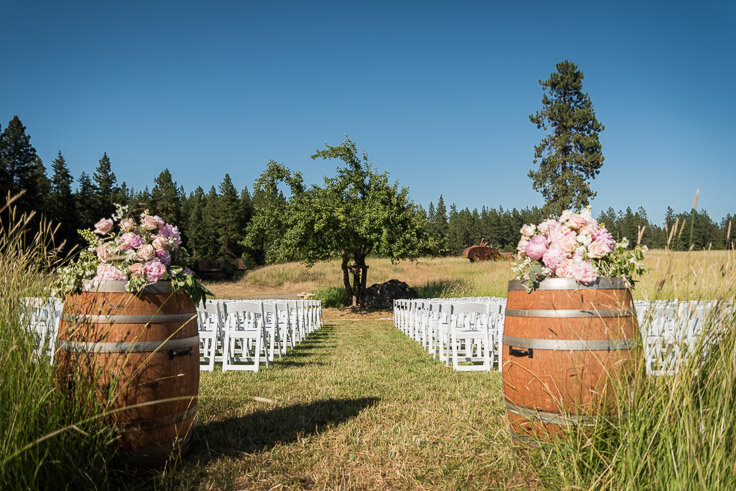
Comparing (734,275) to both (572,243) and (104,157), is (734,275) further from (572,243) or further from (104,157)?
(104,157)

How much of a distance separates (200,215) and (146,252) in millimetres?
67537

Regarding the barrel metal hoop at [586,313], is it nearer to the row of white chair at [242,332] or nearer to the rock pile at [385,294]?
the row of white chair at [242,332]

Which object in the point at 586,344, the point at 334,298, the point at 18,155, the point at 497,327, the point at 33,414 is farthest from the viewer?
the point at 18,155

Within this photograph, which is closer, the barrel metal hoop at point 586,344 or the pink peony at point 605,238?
the barrel metal hoop at point 586,344

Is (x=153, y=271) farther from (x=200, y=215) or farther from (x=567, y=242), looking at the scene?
(x=200, y=215)

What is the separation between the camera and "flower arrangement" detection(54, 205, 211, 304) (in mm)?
2924

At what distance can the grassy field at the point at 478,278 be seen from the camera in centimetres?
236

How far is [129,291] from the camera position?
9.41 ft

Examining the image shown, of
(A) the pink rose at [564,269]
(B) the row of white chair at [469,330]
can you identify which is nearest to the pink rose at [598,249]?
(A) the pink rose at [564,269]

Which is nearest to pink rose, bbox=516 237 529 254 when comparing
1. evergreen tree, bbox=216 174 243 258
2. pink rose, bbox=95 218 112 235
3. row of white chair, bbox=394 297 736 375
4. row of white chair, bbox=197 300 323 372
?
row of white chair, bbox=394 297 736 375

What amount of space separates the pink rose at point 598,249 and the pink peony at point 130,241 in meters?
3.09

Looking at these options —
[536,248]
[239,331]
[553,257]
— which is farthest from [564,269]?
[239,331]

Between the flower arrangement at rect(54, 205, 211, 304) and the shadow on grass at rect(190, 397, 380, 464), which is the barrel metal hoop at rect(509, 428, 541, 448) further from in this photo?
the flower arrangement at rect(54, 205, 211, 304)

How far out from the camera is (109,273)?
288 cm
